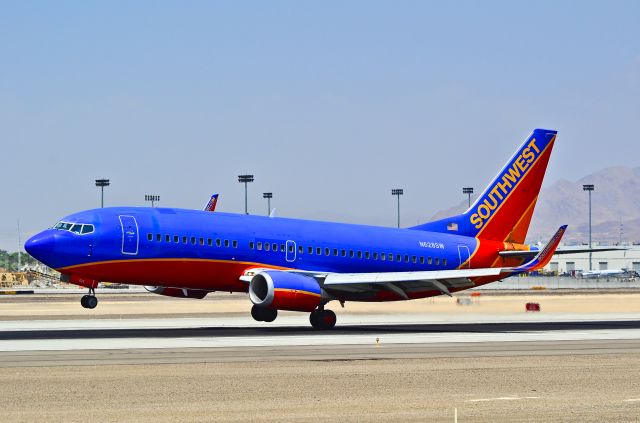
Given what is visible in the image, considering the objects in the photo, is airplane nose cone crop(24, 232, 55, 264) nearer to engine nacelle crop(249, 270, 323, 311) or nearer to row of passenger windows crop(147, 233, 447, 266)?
row of passenger windows crop(147, 233, 447, 266)

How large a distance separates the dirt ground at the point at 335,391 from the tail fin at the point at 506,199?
27087mm

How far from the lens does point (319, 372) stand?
26.5 metres

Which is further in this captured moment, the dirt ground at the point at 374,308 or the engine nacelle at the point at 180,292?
the dirt ground at the point at 374,308

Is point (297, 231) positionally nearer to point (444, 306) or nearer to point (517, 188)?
point (444, 306)

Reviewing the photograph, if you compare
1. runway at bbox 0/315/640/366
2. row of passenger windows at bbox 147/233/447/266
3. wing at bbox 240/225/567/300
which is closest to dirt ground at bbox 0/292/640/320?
row of passenger windows at bbox 147/233/447/266

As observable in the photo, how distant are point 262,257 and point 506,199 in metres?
15.3

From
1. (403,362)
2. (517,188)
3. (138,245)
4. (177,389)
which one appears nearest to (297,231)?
(138,245)

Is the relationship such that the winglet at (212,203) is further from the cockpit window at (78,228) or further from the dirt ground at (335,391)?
the dirt ground at (335,391)

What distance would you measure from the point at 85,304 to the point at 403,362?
17.6m

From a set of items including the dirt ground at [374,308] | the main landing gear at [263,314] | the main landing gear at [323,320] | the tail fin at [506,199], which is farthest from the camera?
the tail fin at [506,199]

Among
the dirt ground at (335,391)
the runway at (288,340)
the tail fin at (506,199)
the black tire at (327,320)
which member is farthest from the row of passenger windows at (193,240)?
the dirt ground at (335,391)

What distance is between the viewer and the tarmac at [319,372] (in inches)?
786

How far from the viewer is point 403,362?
2925cm

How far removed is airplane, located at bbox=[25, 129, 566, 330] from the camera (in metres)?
44.3
